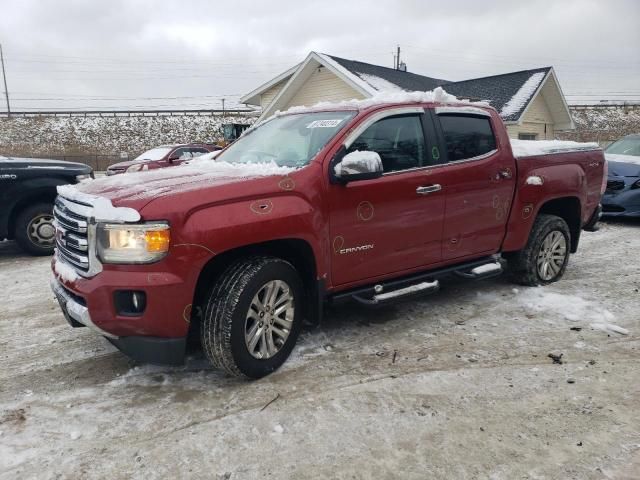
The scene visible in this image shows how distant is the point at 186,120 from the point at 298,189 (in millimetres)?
47459

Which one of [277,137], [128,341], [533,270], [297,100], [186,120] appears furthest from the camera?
[186,120]

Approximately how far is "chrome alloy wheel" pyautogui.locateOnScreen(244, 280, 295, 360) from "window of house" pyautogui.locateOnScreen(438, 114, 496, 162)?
197 cm

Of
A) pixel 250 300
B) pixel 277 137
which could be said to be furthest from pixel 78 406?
pixel 277 137

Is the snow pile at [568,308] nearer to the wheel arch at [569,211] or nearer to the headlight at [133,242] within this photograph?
the wheel arch at [569,211]

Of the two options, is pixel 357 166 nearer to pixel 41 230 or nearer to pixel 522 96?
pixel 41 230

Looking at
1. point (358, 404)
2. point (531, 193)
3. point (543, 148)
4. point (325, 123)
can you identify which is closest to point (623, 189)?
point (543, 148)

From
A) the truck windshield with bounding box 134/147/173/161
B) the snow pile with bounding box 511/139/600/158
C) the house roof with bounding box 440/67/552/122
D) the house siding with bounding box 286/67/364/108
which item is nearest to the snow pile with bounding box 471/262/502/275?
the snow pile with bounding box 511/139/600/158

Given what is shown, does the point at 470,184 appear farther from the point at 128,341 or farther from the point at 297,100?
the point at 297,100

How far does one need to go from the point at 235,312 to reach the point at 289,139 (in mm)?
1692

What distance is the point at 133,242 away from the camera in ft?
9.18

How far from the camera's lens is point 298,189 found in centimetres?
330

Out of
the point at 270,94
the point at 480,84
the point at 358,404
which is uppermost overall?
the point at 480,84

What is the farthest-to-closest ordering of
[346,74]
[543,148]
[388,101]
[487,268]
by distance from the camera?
[346,74]
[543,148]
[487,268]
[388,101]

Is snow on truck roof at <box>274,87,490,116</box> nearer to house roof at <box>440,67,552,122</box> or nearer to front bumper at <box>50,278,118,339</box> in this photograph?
front bumper at <box>50,278,118,339</box>
